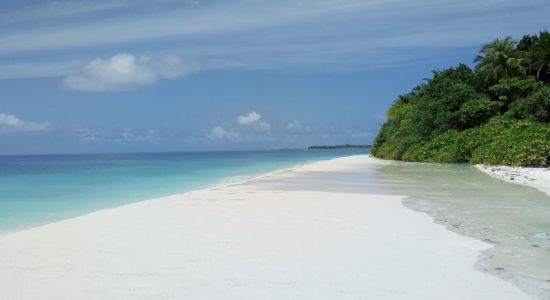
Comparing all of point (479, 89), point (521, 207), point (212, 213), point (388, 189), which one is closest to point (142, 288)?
point (212, 213)

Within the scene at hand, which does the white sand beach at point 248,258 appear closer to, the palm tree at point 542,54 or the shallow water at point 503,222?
the shallow water at point 503,222

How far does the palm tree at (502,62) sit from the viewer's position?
40656 millimetres

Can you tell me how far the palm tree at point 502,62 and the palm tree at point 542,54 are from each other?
Answer: 2.95 ft

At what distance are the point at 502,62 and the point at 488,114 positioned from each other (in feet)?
27.2

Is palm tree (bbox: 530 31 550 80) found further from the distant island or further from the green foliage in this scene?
the green foliage

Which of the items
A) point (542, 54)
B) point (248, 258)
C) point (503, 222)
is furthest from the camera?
point (542, 54)

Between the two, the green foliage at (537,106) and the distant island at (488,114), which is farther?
the green foliage at (537,106)

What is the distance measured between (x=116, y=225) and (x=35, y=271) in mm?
2897

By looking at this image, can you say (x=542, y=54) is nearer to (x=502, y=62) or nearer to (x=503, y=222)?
(x=502, y=62)

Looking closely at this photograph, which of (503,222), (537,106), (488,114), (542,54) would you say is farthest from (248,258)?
(542,54)

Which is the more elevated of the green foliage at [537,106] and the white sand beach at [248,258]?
the green foliage at [537,106]

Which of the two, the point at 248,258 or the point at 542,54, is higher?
the point at 542,54

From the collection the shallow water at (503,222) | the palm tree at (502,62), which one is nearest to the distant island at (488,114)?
the palm tree at (502,62)

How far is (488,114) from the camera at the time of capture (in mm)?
35969
